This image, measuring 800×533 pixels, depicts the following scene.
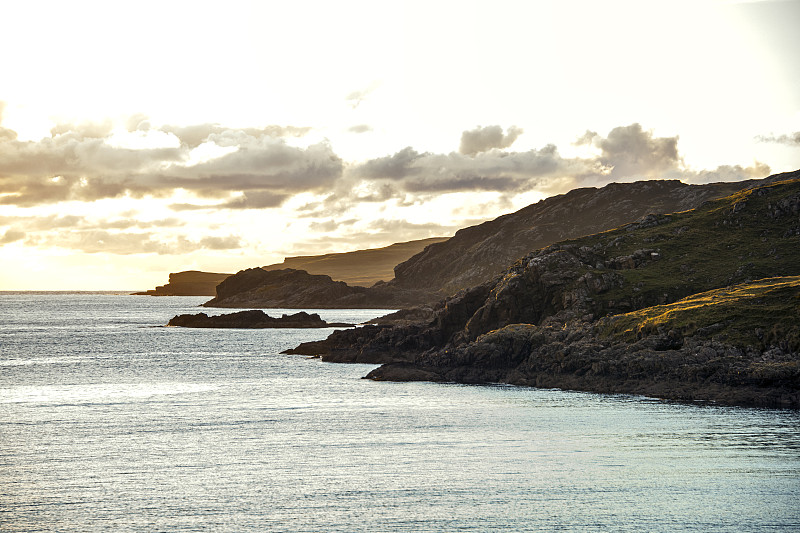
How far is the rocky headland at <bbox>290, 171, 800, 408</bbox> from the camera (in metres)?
92.9

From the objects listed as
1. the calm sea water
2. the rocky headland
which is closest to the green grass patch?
the rocky headland

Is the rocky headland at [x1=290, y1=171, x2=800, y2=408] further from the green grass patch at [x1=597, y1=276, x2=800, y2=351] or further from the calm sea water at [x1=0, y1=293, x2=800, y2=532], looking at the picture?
the calm sea water at [x1=0, y1=293, x2=800, y2=532]

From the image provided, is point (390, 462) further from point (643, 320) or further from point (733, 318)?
point (733, 318)

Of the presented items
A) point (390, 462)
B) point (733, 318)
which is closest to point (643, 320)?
point (733, 318)

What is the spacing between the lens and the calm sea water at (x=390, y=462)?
4553 cm

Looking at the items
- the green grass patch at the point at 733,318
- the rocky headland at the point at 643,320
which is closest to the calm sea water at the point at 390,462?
the rocky headland at the point at 643,320

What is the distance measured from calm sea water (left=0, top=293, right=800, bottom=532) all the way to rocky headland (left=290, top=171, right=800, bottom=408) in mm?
7431

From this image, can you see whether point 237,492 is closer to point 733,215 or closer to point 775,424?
point 775,424

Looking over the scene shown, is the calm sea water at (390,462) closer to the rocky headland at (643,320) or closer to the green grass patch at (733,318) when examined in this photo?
the rocky headland at (643,320)

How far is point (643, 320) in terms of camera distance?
360ft

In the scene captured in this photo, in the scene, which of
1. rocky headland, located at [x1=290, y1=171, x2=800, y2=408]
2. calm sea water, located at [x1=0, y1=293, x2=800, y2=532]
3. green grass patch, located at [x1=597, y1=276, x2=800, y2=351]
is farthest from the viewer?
green grass patch, located at [x1=597, y1=276, x2=800, y2=351]

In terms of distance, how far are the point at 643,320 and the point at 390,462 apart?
6334cm

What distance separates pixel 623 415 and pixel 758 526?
36969 millimetres

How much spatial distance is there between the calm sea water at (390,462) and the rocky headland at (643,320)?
743 centimetres
